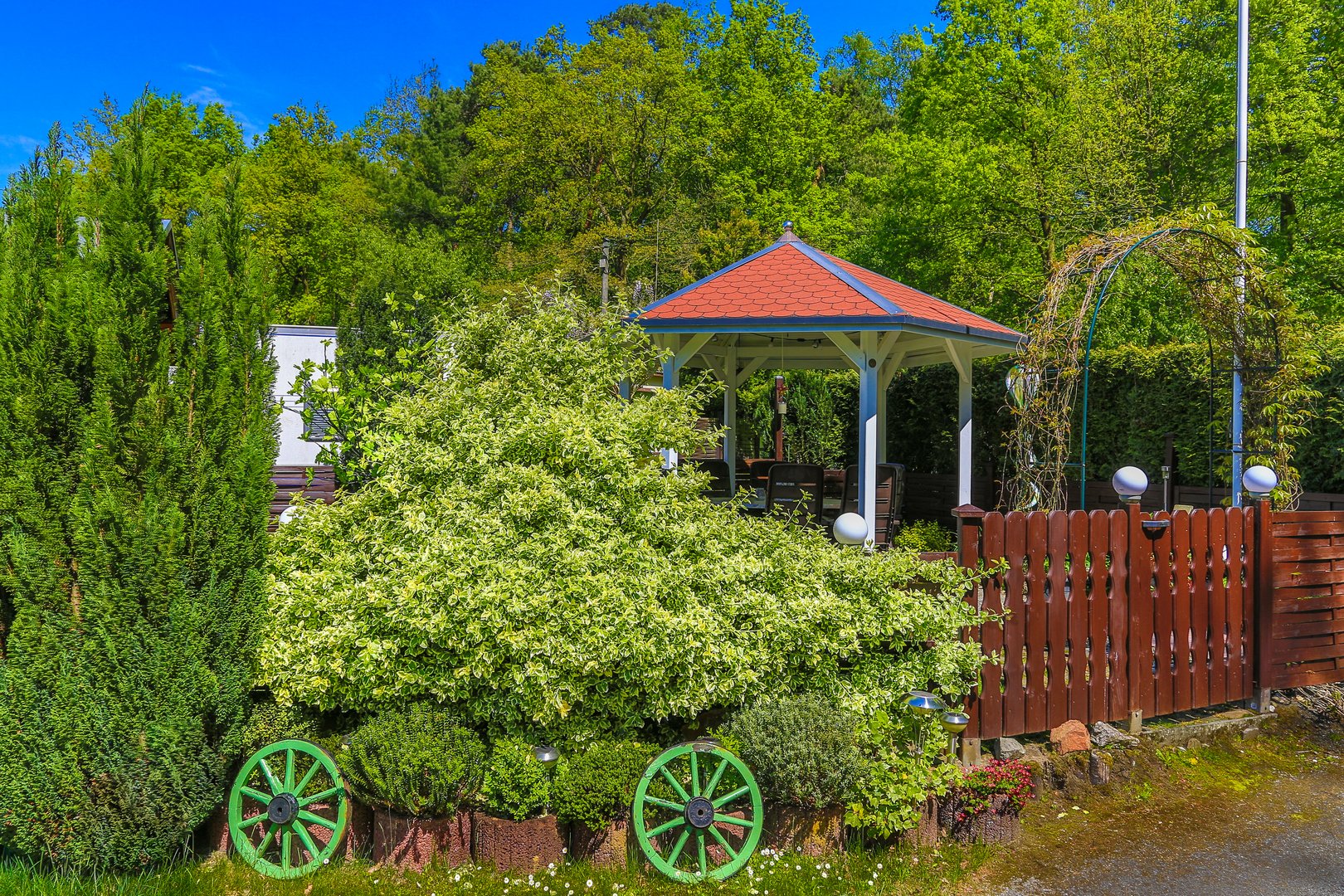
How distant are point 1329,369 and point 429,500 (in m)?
8.49

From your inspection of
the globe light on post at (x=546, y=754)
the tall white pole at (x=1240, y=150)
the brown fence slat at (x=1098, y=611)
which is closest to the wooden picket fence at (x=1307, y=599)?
the brown fence slat at (x=1098, y=611)

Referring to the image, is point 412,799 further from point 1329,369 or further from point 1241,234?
point 1329,369

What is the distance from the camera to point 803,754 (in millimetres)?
3703

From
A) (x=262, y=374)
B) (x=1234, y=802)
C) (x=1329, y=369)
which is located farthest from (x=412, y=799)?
(x=1329, y=369)

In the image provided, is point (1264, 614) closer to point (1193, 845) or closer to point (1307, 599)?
point (1307, 599)

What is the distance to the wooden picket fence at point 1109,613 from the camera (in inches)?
184

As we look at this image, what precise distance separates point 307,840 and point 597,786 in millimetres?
1266

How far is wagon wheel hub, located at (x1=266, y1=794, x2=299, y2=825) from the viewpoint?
3613 millimetres

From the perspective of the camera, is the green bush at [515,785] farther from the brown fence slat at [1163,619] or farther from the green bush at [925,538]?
the green bush at [925,538]

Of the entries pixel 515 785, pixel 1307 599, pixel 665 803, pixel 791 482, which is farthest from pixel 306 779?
pixel 1307 599

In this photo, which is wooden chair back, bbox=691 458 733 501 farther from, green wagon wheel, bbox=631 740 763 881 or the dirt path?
green wagon wheel, bbox=631 740 763 881

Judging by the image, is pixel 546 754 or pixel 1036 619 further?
pixel 1036 619

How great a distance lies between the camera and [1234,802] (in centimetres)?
477

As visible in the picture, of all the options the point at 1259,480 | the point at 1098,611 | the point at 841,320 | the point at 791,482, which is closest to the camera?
the point at 1098,611
